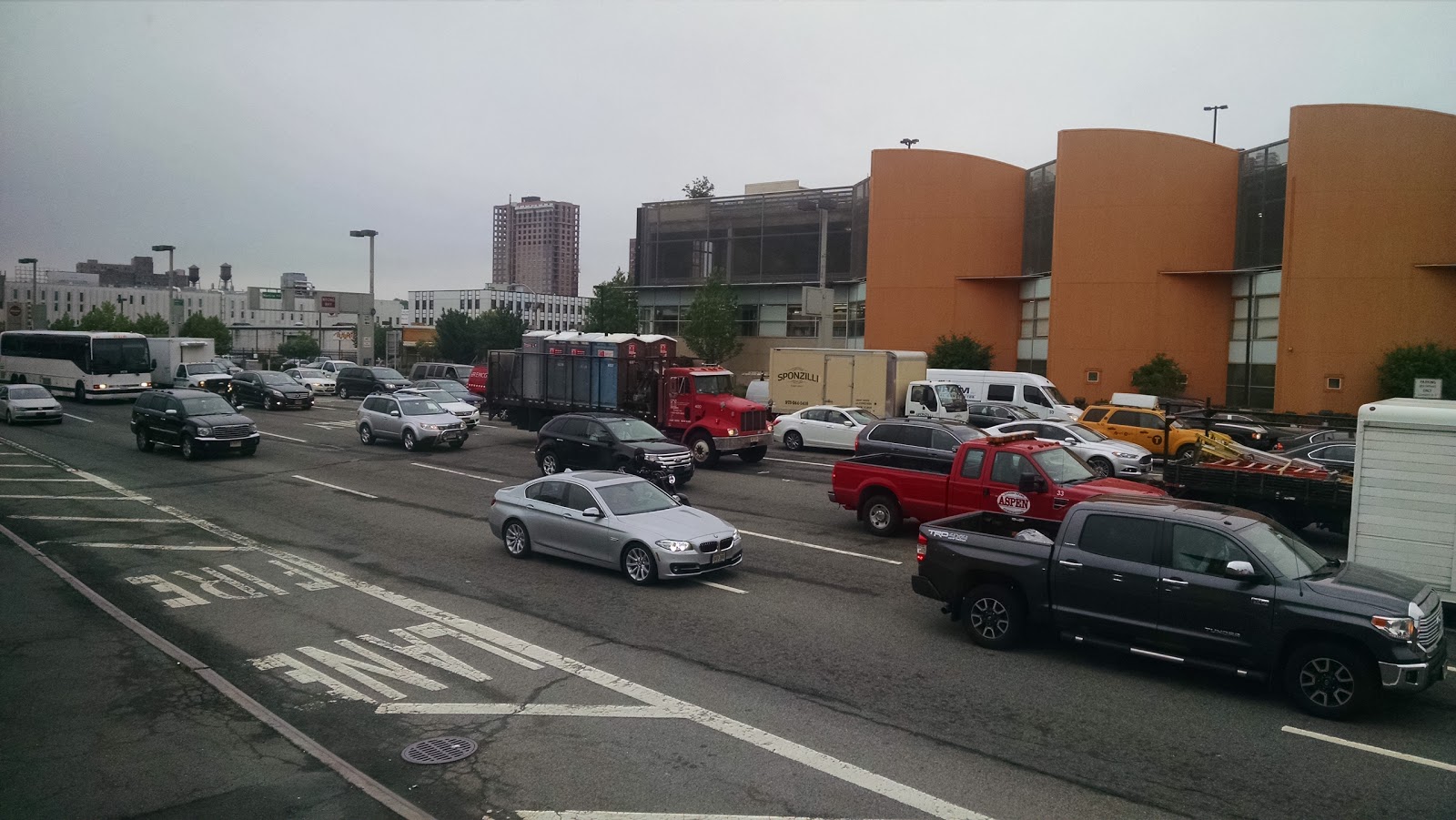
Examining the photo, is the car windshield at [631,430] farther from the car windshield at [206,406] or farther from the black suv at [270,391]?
the black suv at [270,391]

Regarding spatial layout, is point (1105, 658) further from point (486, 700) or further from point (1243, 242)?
point (1243, 242)

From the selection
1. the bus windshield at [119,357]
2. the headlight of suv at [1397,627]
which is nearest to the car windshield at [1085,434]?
the headlight of suv at [1397,627]

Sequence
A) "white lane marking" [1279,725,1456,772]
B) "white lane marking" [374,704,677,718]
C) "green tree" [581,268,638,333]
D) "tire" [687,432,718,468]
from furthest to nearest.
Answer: "green tree" [581,268,638,333] < "tire" [687,432,718,468] < "white lane marking" [374,704,677,718] < "white lane marking" [1279,725,1456,772]

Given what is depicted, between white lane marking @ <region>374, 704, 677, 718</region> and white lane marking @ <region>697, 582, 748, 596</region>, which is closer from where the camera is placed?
white lane marking @ <region>374, 704, 677, 718</region>

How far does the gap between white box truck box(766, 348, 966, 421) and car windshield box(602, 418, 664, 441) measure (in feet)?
40.3

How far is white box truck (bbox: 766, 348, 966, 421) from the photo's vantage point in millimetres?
31641

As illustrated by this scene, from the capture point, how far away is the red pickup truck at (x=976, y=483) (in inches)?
543

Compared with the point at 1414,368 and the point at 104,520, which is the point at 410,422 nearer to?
the point at 104,520

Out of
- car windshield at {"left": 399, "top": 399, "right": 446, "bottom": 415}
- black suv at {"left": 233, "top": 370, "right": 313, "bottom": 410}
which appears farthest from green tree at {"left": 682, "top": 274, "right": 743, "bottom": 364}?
car windshield at {"left": 399, "top": 399, "right": 446, "bottom": 415}

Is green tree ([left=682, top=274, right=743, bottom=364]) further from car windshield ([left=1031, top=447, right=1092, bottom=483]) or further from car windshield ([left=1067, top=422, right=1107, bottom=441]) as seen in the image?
car windshield ([left=1031, top=447, right=1092, bottom=483])

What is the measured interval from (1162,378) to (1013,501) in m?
29.9

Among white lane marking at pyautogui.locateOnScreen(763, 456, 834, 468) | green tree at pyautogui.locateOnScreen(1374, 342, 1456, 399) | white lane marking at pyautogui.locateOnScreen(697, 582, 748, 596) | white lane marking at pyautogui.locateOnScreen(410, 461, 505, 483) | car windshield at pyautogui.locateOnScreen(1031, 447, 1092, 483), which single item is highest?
green tree at pyautogui.locateOnScreen(1374, 342, 1456, 399)

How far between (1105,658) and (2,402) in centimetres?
3984

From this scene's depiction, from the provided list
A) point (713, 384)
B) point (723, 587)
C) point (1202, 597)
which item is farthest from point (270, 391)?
point (1202, 597)
